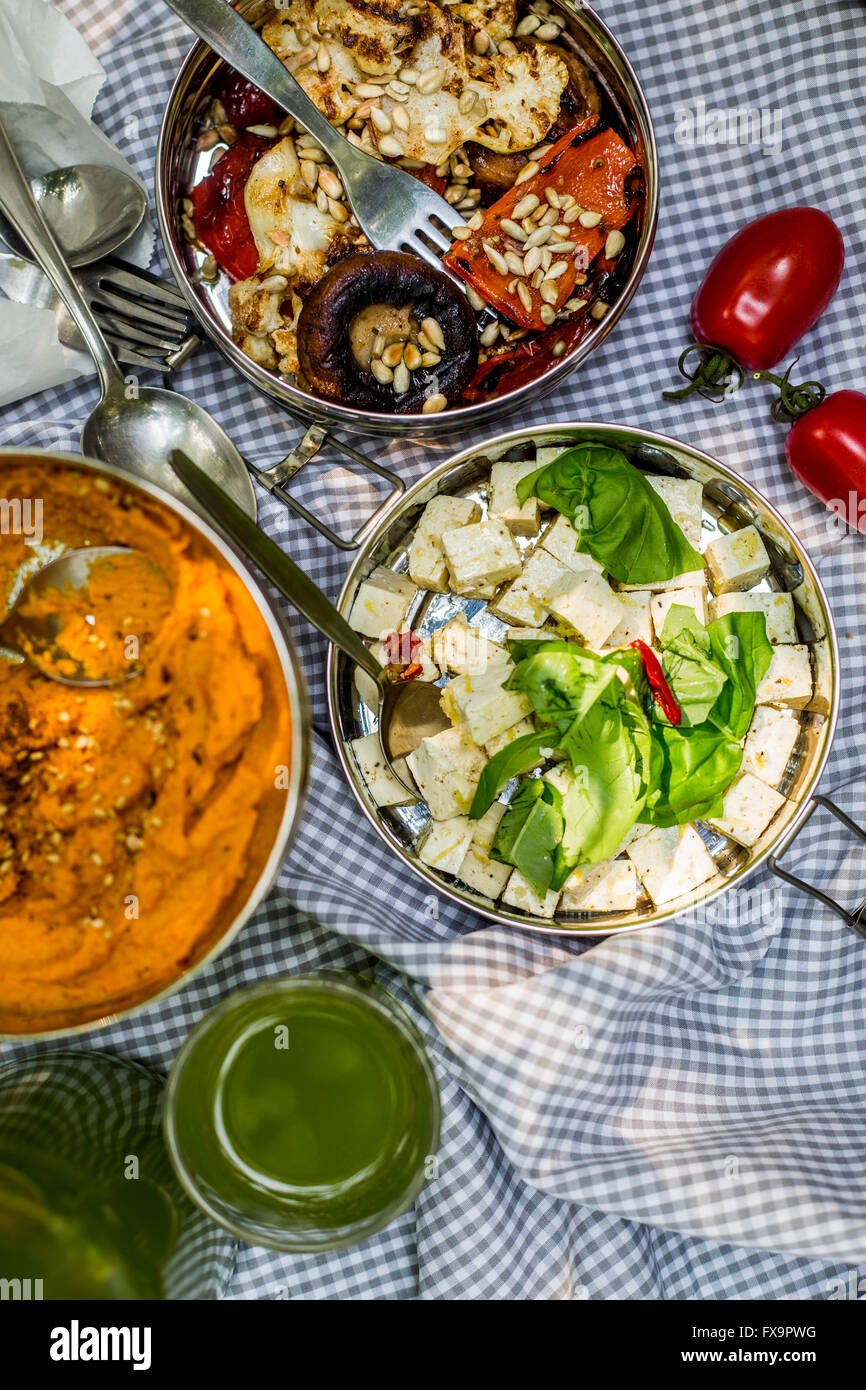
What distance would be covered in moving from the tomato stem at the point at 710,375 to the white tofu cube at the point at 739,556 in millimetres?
263

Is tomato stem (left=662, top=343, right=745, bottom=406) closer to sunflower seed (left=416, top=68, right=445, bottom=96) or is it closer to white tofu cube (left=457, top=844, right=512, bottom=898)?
sunflower seed (left=416, top=68, right=445, bottom=96)

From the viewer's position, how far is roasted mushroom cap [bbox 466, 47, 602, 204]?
1594 mm

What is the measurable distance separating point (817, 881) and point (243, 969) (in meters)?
0.99

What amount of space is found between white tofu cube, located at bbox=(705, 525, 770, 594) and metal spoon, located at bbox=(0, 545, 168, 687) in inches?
35.0

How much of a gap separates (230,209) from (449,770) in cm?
97

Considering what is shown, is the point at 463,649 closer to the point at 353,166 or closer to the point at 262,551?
the point at 262,551

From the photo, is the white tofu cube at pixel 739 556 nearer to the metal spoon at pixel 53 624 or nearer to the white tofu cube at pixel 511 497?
the white tofu cube at pixel 511 497

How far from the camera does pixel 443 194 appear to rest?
162cm

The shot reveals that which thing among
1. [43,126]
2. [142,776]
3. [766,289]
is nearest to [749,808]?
[766,289]

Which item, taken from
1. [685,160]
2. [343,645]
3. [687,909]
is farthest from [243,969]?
[685,160]

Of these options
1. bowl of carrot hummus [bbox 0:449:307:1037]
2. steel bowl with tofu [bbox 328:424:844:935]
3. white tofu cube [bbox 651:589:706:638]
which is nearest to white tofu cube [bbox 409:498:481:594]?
steel bowl with tofu [bbox 328:424:844:935]

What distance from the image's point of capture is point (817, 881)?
1725 mm

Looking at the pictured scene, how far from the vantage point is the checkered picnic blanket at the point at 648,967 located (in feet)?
5.19
